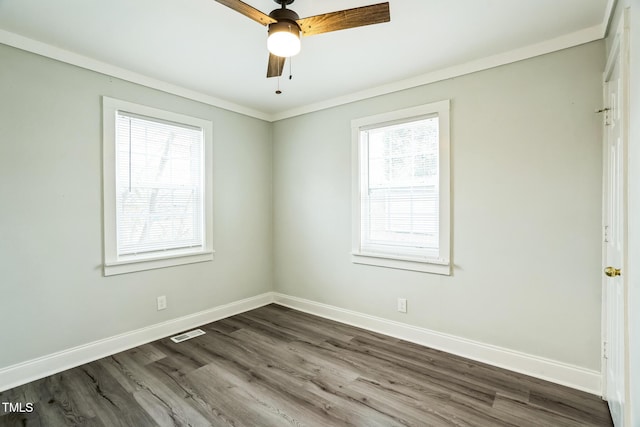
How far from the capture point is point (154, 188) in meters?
3.13

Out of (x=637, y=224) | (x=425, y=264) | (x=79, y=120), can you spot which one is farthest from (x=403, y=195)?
Answer: (x=79, y=120)

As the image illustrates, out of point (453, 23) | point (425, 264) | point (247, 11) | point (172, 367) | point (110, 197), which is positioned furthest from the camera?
point (425, 264)

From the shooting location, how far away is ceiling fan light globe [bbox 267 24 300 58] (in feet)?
5.65

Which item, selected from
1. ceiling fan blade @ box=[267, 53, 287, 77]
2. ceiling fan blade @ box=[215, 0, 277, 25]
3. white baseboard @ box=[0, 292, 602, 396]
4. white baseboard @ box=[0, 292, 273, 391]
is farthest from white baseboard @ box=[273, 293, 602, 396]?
ceiling fan blade @ box=[215, 0, 277, 25]

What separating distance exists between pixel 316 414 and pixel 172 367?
4.29 feet

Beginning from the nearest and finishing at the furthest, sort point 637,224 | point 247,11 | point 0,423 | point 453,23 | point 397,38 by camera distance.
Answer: point 637,224
point 247,11
point 0,423
point 453,23
point 397,38

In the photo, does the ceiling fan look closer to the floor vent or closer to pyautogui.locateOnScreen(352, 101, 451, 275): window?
pyautogui.locateOnScreen(352, 101, 451, 275): window

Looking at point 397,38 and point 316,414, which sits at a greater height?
point 397,38

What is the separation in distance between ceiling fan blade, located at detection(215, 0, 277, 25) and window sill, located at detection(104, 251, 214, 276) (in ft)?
7.79

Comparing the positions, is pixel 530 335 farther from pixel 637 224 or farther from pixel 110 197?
pixel 110 197

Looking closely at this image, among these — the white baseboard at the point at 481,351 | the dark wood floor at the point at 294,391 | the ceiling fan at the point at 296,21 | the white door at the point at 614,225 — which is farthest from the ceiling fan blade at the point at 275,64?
the white baseboard at the point at 481,351

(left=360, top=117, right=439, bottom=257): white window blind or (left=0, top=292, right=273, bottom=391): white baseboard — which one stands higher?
(left=360, top=117, right=439, bottom=257): white window blind

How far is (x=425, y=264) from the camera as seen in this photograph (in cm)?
297

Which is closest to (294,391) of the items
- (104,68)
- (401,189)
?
(401,189)
